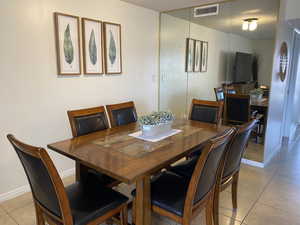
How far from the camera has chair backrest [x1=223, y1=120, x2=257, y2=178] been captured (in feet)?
5.74

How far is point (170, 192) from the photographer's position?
1.67m

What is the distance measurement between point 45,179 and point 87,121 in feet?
3.27

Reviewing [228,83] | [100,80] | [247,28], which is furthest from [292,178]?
[100,80]

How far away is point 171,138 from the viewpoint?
2047mm

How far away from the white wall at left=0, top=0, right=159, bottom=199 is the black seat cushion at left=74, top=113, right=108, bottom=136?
0.62 metres

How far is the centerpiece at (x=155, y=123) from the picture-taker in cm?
202

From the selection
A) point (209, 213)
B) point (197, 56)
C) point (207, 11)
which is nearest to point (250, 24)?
point (207, 11)

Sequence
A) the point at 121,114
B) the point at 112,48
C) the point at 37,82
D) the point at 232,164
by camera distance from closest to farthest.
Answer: the point at 232,164
the point at 37,82
the point at 121,114
the point at 112,48

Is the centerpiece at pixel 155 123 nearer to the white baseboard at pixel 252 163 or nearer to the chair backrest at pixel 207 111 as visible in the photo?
the chair backrest at pixel 207 111

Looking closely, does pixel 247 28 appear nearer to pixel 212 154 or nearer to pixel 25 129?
pixel 212 154

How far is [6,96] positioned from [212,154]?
202 centimetres

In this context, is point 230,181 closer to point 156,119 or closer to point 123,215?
point 156,119

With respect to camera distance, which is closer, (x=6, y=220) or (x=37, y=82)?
(x=6, y=220)

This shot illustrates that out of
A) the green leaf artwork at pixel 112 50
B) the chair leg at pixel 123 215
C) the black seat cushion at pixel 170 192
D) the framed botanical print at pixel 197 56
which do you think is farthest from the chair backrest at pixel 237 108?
the chair leg at pixel 123 215
